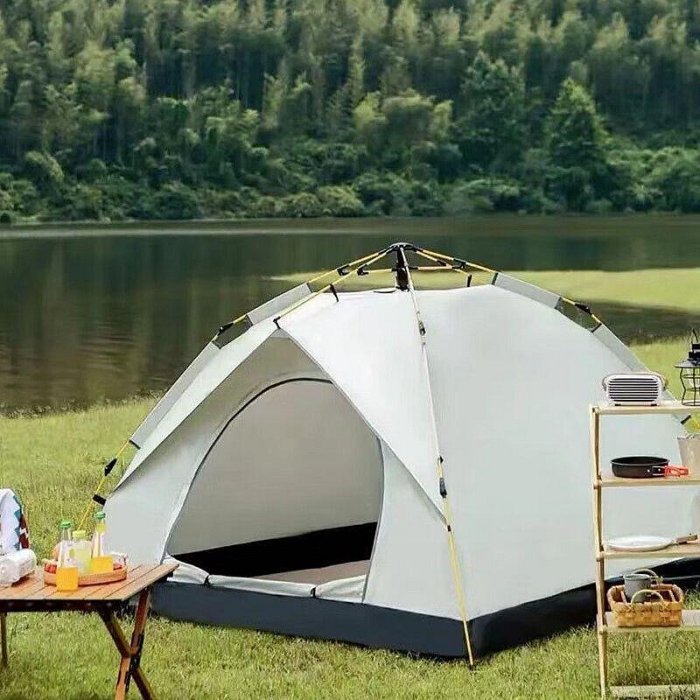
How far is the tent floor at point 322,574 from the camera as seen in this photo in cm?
741

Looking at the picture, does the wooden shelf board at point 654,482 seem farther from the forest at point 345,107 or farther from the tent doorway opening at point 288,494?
the forest at point 345,107

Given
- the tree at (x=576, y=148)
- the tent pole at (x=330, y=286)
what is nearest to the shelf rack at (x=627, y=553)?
the tent pole at (x=330, y=286)

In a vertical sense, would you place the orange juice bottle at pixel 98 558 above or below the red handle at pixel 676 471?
below

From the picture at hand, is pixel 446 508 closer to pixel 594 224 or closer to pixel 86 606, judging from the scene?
pixel 86 606

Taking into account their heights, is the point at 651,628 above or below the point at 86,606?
below

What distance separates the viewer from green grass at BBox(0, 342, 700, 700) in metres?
5.45

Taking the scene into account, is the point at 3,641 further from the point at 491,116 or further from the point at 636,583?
the point at 491,116

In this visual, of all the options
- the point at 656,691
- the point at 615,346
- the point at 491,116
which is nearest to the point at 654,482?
the point at 656,691

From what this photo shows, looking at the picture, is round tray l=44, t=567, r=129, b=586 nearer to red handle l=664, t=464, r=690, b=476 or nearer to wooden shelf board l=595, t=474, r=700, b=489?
wooden shelf board l=595, t=474, r=700, b=489

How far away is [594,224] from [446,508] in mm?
85262

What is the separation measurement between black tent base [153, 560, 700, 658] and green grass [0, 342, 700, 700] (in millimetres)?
54

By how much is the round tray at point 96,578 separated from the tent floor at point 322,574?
2.50 metres

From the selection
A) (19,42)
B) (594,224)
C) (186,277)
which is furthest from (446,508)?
(19,42)

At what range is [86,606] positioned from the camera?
4688mm
